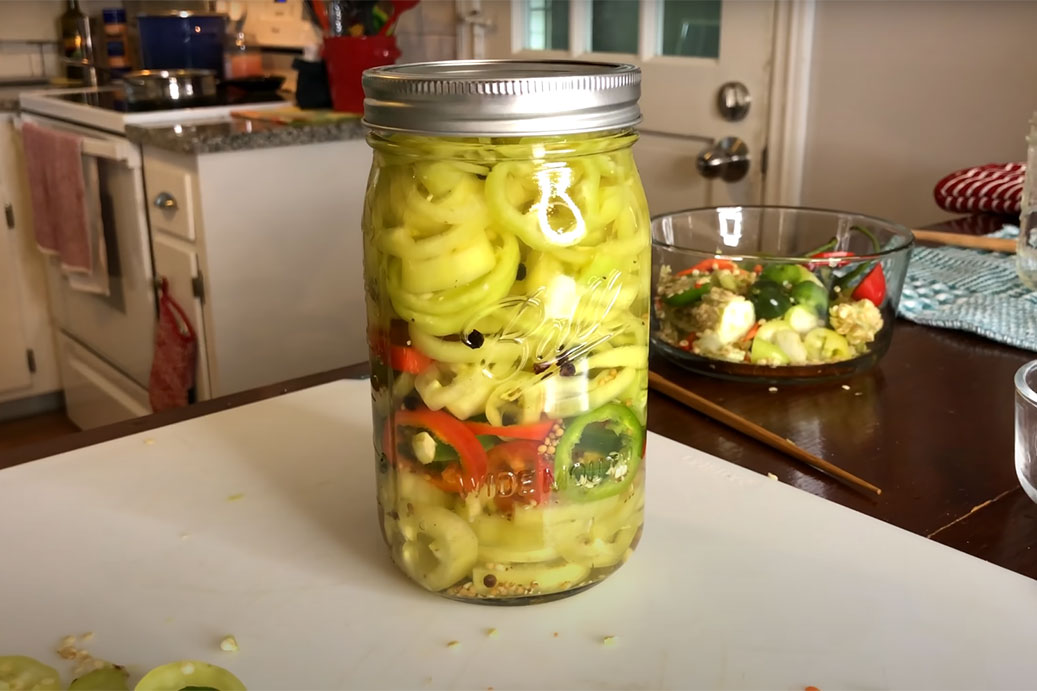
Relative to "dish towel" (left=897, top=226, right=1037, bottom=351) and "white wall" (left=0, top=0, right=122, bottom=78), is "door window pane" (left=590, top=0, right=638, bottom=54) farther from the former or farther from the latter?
"white wall" (left=0, top=0, right=122, bottom=78)

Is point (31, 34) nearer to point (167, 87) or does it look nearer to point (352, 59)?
point (167, 87)

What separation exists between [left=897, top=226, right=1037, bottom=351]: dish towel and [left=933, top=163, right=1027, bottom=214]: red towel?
0.44 ft

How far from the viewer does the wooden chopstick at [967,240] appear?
1.14 m

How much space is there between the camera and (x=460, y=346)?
466 mm

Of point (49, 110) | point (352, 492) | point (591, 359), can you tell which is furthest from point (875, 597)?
point (49, 110)

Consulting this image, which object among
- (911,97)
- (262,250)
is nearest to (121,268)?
(262,250)

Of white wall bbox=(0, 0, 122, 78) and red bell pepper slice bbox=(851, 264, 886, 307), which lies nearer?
red bell pepper slice bbox=(851, 264, 886, 307)

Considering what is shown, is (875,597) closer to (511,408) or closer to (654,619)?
(654,619)

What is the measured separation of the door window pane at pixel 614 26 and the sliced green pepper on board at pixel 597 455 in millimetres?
1620

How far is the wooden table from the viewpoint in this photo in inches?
24.1

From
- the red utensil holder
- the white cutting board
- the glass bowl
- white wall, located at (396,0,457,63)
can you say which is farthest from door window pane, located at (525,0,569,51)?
the white cutting board

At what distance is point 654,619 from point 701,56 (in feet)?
5.18

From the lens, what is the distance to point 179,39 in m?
2.43

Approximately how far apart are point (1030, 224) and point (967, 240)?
0.72 ft
